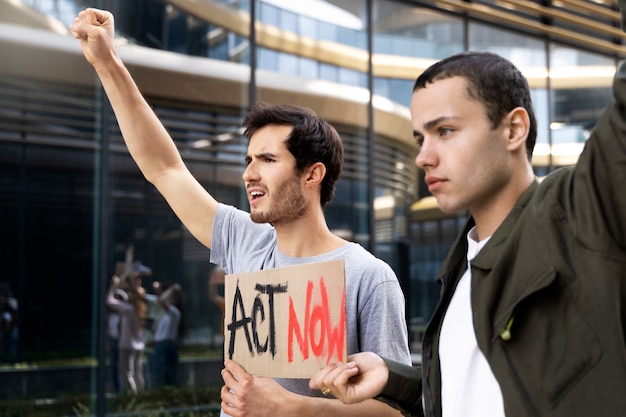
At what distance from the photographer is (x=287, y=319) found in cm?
181

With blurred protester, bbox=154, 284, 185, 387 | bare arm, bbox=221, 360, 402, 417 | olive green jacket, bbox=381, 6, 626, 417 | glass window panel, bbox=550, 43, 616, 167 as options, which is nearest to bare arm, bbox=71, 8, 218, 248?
bare arm, bbox=221, 360, 402, 417

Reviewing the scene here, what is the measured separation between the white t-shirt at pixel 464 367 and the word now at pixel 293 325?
247 millimetres

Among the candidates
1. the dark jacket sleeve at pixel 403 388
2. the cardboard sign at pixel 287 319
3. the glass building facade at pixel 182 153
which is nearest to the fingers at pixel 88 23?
the cardboard sign at pixel 287 319

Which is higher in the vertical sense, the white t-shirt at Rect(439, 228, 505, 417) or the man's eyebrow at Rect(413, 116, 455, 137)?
the man's eyebrow at Rect(413, 116, 455, 137)

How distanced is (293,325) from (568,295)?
2.25 feet

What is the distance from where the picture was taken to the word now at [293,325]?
5.49ft

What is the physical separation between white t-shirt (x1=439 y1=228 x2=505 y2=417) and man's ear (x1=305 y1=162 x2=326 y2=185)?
874mm

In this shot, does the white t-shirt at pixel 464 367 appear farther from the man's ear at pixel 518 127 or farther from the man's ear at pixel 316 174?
the man's ear at pixel 316 174

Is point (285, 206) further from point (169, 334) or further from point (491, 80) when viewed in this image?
point (169, 334)

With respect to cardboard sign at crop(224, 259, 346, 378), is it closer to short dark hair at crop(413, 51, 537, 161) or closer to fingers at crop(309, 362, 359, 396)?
fingers at crop(309, 362, 359, 396)

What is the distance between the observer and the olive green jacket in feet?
3.97

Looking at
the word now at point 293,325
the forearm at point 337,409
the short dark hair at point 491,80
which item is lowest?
the forearm at point 337,409

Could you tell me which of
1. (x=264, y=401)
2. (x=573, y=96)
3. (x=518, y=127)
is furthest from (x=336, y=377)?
(x=573, y=96)

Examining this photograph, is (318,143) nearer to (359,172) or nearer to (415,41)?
(359,172)
